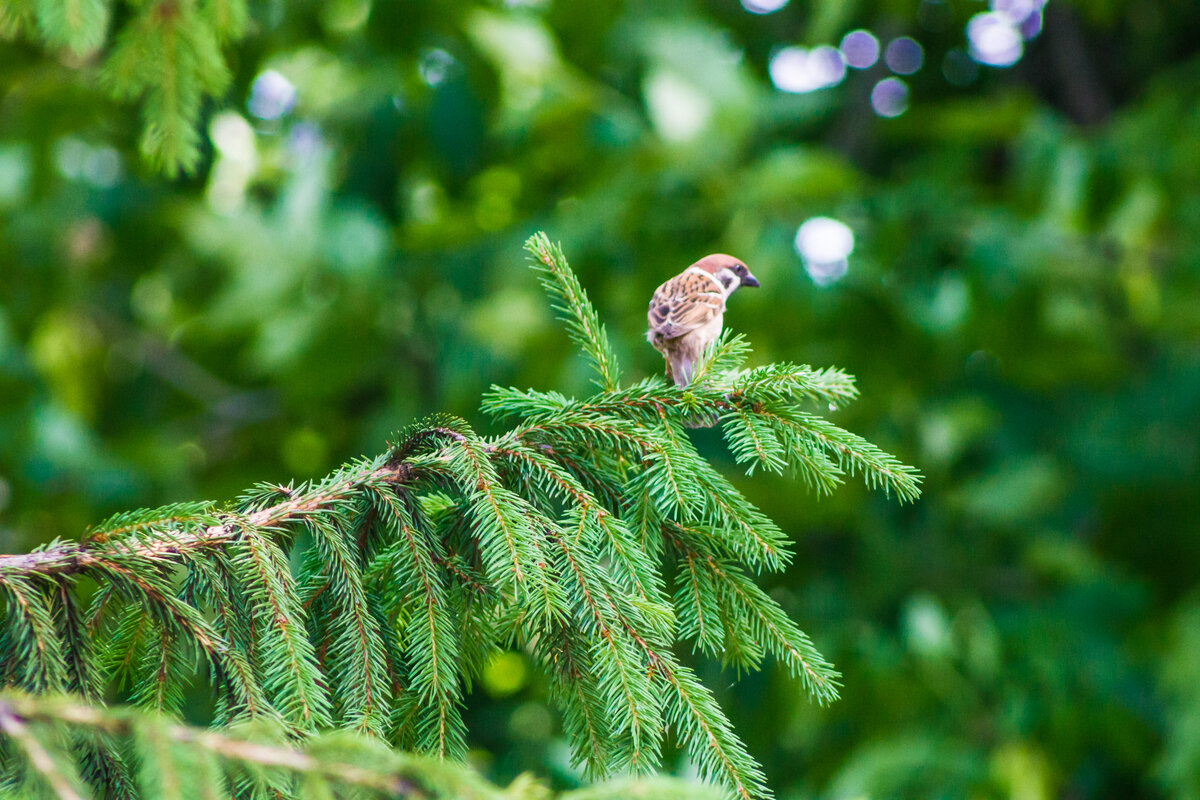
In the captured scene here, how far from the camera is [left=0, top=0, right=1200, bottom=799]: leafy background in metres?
4.39

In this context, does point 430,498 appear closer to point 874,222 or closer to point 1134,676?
point 874,222

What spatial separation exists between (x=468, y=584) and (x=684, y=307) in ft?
2.93

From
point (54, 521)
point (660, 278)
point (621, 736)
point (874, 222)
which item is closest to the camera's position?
point (621, 736)

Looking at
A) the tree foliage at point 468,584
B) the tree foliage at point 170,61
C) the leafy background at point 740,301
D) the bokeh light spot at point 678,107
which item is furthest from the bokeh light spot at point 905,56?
the tree foliage at point 468,584

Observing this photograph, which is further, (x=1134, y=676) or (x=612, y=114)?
(x=1134, y=676)

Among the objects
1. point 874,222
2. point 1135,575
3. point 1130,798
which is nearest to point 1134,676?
point 1135,575

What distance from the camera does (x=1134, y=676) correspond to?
5.52 metres

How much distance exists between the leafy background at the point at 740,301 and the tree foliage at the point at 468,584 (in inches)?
96.5

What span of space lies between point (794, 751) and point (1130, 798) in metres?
2.79

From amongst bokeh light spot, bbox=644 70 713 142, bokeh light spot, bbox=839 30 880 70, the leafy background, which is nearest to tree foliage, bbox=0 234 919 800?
the leafy background

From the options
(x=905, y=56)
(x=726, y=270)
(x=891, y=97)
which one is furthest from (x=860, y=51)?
(x=726, y=270)

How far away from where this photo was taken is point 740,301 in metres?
4.60

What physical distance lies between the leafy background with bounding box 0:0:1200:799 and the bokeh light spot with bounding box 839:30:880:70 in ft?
1.12

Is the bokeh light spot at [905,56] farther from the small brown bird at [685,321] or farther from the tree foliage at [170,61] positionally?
the tree foliage at [170,61]
